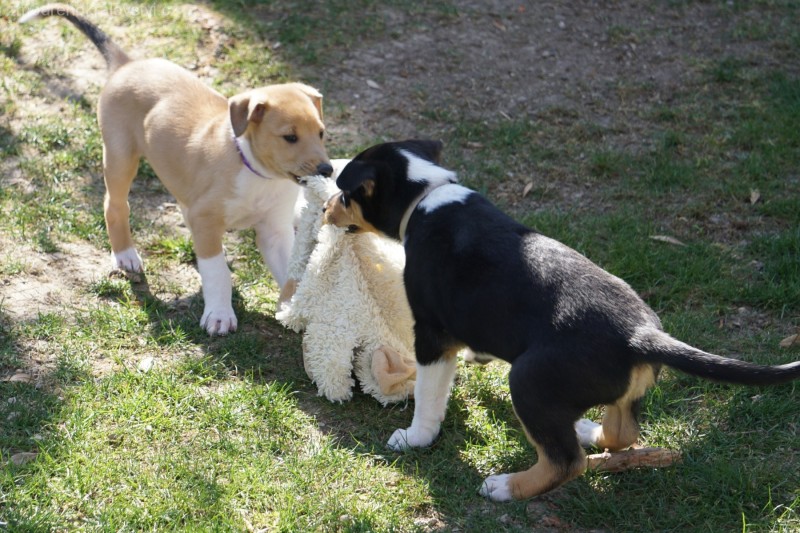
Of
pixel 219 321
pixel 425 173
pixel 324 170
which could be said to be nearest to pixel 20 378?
pixel 219 321

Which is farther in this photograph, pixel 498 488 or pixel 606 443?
pixel 606 443

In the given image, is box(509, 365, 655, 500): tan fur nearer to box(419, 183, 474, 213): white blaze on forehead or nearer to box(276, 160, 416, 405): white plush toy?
box(276, 160, 416, 405): white plush toy

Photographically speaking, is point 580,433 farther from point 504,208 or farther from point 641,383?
point 504,208

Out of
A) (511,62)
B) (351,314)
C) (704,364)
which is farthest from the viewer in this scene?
(511,62)

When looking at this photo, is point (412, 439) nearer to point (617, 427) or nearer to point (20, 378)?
point (617, 427)

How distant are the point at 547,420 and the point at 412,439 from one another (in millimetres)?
923

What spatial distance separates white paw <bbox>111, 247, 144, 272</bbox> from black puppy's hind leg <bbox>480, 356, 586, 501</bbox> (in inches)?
123

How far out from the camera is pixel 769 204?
21.8 feet

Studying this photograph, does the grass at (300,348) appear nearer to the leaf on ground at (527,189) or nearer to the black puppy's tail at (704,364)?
the leaf on ground at (527,189)

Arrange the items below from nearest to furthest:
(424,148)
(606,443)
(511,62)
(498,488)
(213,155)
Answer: (498,488) < (606,443) < (424,148) < (213,155) < (511,62)

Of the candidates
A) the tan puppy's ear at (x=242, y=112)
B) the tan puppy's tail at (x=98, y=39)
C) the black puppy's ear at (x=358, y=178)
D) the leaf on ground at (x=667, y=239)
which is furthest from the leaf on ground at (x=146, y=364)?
the leaf on ground at (x=667, y=239)

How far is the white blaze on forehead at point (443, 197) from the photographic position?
432 centimetres

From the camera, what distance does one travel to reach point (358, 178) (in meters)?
4.44

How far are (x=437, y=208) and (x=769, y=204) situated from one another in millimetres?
3468
